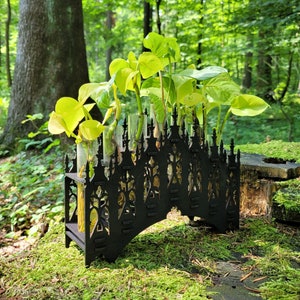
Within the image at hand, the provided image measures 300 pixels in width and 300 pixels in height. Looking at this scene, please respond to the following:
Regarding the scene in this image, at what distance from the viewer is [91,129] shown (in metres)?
1.63

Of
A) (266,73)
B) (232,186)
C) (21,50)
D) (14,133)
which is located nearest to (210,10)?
(266,73)

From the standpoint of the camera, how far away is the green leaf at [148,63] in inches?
67.0

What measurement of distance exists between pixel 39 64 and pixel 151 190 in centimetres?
323

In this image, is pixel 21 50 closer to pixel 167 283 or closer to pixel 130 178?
pixel 130 178

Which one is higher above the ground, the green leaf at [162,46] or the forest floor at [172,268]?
the green leaf at [162,46]

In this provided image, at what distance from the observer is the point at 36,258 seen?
5.95ft

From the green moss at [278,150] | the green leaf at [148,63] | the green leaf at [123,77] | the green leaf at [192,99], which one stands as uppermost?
the green leaf at [148,63]

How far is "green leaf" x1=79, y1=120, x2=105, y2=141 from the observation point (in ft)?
5.30

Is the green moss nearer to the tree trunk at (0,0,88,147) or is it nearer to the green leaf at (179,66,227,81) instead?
the green leaf at (179,66,227,81)

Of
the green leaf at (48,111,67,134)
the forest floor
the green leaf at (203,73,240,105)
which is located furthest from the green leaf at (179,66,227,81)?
the forest floor

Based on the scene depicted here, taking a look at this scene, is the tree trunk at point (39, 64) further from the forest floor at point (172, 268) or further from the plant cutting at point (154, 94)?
the plant cutting at point (154, 94)

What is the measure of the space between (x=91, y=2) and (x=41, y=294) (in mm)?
9524

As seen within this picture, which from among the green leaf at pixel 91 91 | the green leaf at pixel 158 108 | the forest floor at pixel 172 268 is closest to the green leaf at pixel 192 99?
the green leaf at pixel 158 108

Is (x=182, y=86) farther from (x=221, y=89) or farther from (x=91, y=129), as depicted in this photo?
(x=91, y=129)
